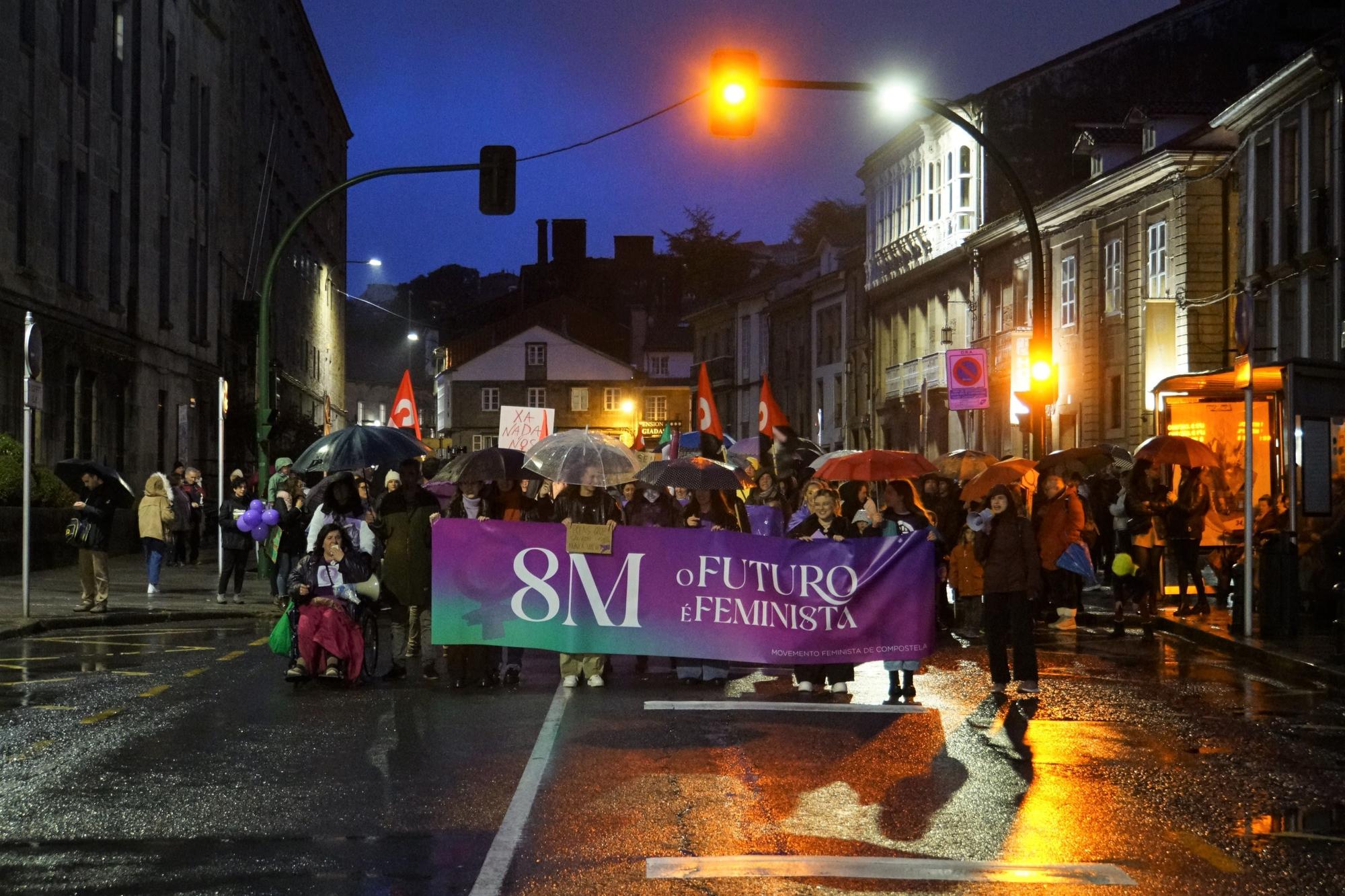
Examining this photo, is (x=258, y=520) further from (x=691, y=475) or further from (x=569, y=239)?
(x=569, y=239)

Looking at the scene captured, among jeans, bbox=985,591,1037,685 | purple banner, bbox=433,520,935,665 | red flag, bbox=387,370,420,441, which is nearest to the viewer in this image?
jeans, bbox=985,591,1037,685

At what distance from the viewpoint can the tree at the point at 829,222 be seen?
308 ft

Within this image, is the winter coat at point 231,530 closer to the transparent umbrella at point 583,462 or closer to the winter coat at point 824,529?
the transparent umbrella at point 583,462

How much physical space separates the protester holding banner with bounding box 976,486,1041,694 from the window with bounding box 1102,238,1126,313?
97.7ft

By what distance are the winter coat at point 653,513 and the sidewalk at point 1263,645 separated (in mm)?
5453

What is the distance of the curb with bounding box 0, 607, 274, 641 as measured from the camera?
736 inches

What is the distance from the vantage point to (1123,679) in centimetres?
1520

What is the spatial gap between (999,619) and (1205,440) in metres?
12.5

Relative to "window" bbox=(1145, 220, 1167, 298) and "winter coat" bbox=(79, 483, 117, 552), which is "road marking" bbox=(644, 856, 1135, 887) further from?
"window" bbox=(1145, 220, 1167, 298)

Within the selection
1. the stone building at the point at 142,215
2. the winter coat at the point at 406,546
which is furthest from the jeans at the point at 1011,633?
the stone building at the point at 142,215

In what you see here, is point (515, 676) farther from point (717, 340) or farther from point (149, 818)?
point (717, 340)

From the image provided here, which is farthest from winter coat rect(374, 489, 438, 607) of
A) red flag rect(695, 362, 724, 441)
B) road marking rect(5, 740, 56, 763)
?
red flag rect(695, 362, 724, 441)

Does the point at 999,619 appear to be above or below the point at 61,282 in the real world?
below

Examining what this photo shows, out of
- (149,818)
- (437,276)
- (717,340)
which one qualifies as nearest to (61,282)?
(149,818)
